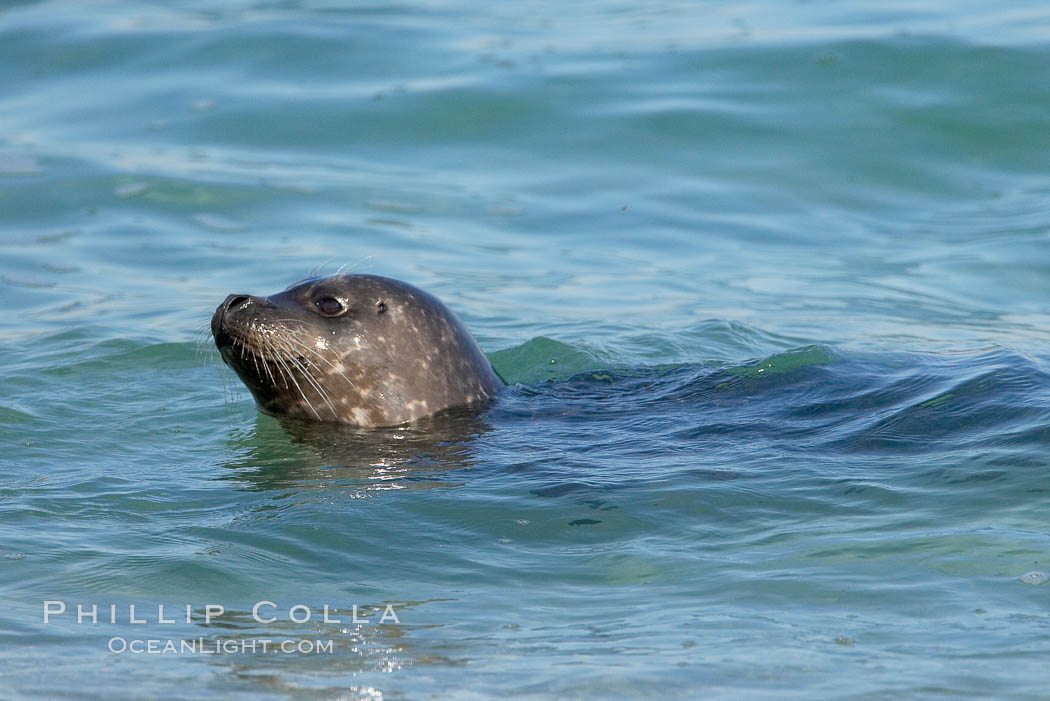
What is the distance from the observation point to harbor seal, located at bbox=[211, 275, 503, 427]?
651 centimetres

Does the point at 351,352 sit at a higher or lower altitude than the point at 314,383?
higher

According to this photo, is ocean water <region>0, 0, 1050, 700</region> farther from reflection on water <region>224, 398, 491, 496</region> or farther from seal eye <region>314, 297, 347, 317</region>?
seal eye <region>314, 297, 347, 317</region>

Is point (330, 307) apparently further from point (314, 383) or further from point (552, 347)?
point (552, 347)

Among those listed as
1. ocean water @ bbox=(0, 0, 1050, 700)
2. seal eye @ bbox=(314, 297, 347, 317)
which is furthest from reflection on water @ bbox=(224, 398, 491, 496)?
seal eye @ bbox=(314, 297, 347, 317)

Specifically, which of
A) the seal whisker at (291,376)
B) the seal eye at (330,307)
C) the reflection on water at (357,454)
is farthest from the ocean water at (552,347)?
the seal eye at (330,307)

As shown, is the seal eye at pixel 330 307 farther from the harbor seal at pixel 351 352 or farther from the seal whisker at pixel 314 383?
the seal whisker at pixel 314 383

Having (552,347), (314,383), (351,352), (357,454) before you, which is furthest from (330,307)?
(552,347)

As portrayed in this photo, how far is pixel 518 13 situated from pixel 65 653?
1396 centimetres

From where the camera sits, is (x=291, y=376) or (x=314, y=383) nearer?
(x=291, y=376)

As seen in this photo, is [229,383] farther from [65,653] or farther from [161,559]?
[65,653]

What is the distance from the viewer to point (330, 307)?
6.77 meters

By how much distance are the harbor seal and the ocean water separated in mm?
230

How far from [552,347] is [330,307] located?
2199 millimetres

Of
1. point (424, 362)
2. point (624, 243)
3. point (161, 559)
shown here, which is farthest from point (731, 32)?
point (161, 559)
